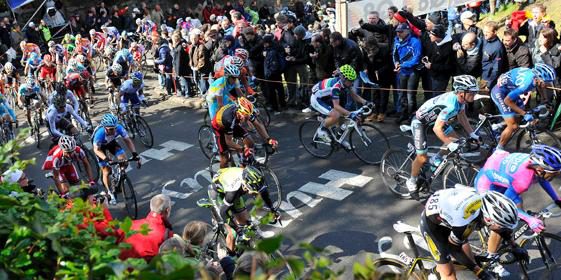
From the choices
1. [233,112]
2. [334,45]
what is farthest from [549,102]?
[233,112]

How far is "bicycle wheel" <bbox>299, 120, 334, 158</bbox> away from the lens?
9.71 metres

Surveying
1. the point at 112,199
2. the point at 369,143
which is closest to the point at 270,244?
the point at 112,199

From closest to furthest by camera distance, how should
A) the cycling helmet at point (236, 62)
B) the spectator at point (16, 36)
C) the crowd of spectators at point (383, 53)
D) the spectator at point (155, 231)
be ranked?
1. the spectator at point (155, 231)
2. the crowd of spectators at point (383, 53)
3. the cycling helmet at point (236, 62)
4. the spectator at point (16, 36)

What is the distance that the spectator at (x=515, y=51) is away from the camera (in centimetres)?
912

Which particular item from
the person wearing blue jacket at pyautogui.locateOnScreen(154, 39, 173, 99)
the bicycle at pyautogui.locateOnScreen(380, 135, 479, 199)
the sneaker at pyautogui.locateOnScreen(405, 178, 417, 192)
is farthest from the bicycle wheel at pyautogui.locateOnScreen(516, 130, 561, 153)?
the person wearing blue jacket at pyautogui.locateOnScreen(154, 39, 173, 99)

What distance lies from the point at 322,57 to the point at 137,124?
419 centimetres

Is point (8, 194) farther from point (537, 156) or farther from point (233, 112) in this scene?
point (233, 112)

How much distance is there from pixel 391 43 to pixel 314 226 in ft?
16.0

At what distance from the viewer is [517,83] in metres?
7.70

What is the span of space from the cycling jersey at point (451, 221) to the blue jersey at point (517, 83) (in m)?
3.38

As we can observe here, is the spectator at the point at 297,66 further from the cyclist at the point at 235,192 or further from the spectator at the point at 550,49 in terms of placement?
the cyclist at the point at 235,192

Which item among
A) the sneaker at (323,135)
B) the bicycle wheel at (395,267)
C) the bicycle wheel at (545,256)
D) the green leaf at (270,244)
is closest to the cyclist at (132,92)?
the sneaker at (323,135)

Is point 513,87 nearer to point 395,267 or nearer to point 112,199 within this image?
point 395,267

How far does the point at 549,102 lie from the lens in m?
8.88
